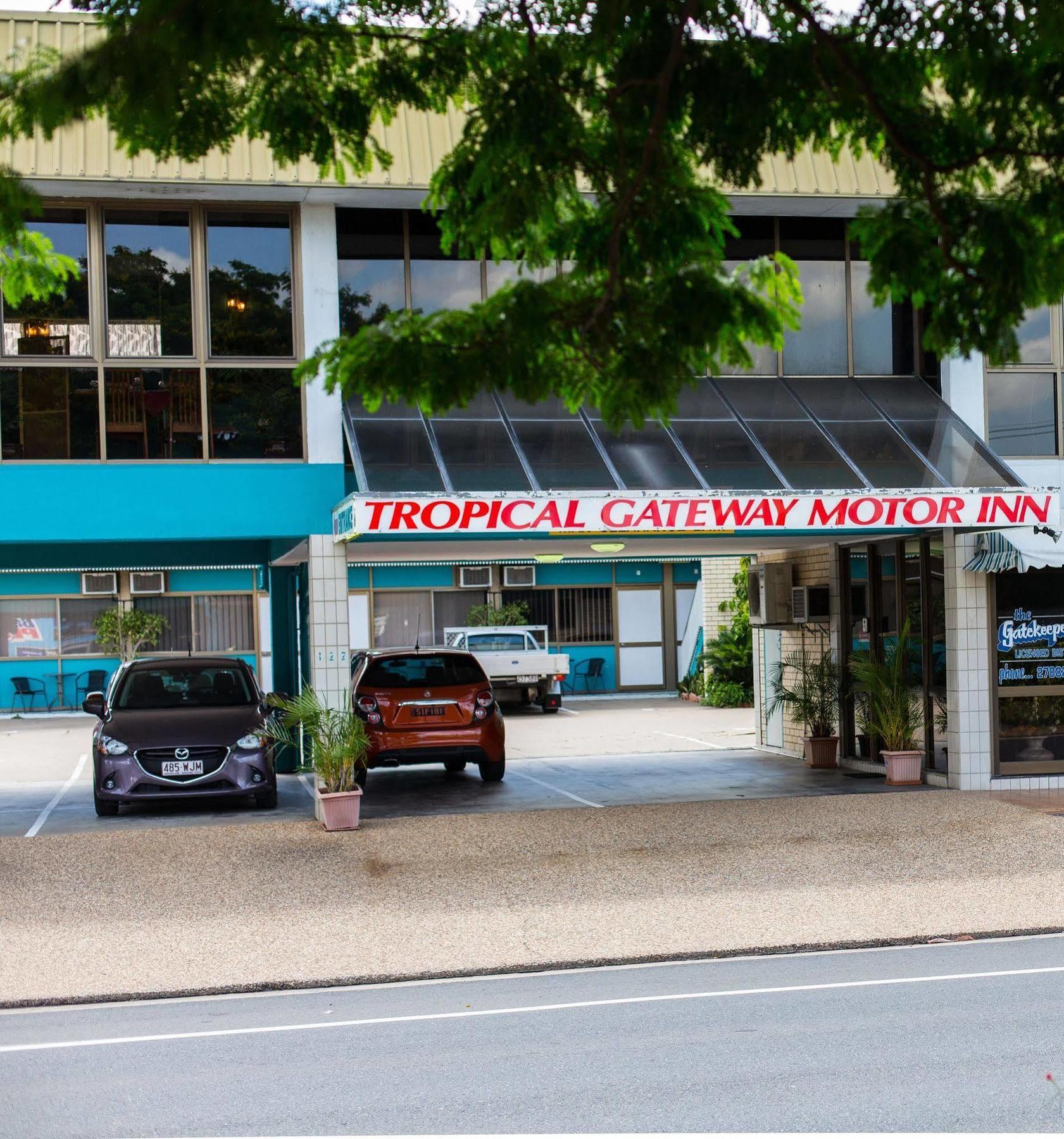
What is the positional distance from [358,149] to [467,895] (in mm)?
5589

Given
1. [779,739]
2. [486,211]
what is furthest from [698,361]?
[779,739]

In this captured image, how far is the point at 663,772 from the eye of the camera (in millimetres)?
17922

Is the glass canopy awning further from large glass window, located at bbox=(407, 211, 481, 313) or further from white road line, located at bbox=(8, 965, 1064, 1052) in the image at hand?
white road line, located at bbox=(8, 965, 1064, 1052)

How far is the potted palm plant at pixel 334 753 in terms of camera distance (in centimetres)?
1334

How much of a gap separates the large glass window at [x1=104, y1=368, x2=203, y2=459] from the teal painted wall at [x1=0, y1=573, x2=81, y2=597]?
1705 centimetres

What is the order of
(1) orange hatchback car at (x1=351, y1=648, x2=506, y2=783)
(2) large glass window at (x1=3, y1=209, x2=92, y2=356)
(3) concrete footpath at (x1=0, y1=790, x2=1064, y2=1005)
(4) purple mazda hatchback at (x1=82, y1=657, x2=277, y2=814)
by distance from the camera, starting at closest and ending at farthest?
(3) concrete footpath at (x1=0, y1=790, x2=1064, y2=1005) → (4) purple mazda hatchback at (x1=82, y1=657, x2=277, y2=814) → (2) large glass window at (x1=3, y1=209, x2=92, y2=356) → (1) orange hatchback car at (x1=351, y1=648, x2=506, y2=783)

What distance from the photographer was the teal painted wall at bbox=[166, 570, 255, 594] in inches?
1258

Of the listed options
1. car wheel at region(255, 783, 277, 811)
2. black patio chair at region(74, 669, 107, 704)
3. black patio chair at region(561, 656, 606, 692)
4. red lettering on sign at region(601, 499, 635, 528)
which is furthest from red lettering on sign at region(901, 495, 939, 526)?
black patio chair at region(74, 669, 107, 704)

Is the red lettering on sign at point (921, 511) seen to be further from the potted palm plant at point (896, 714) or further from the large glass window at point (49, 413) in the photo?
the large glass window at point (49, 413)

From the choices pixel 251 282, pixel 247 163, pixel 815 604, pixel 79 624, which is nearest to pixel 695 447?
pixel 815 604

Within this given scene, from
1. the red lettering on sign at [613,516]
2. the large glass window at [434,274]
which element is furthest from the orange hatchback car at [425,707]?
the large glass window at [434,274]

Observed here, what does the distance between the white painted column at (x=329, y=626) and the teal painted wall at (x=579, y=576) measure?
18.3m

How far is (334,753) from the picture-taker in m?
13.3

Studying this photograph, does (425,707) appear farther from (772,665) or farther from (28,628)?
(28,628)
